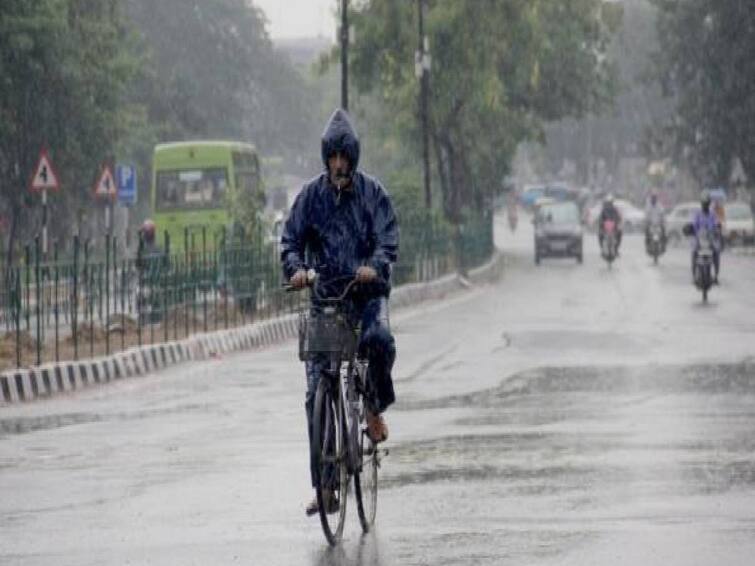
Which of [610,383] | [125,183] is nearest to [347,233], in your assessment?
[610,383]

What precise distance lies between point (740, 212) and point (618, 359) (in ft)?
199

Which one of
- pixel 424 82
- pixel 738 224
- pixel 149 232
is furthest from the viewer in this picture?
pixel 738 224

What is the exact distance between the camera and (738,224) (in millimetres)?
85188

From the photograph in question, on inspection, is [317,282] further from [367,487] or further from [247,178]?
[247,178]

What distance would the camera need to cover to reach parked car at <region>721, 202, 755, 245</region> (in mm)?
84500

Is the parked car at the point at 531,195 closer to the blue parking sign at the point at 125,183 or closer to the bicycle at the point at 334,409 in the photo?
the blue parking sign at the point at 125,183

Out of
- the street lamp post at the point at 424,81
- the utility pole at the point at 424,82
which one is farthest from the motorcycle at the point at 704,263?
the street lamp post at the point at 424,81

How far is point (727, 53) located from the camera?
295 feet

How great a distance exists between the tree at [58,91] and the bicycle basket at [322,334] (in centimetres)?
5001

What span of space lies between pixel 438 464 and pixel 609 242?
52433mm

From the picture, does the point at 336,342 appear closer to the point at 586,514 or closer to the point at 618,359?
the point at 586,514

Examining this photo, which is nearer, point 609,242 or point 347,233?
point 347,233

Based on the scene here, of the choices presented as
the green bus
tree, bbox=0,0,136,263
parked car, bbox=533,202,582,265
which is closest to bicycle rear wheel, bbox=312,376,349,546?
the green bus

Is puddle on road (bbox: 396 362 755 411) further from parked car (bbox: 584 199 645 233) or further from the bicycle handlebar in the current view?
parked car (bbox: 584 199 645 233)
